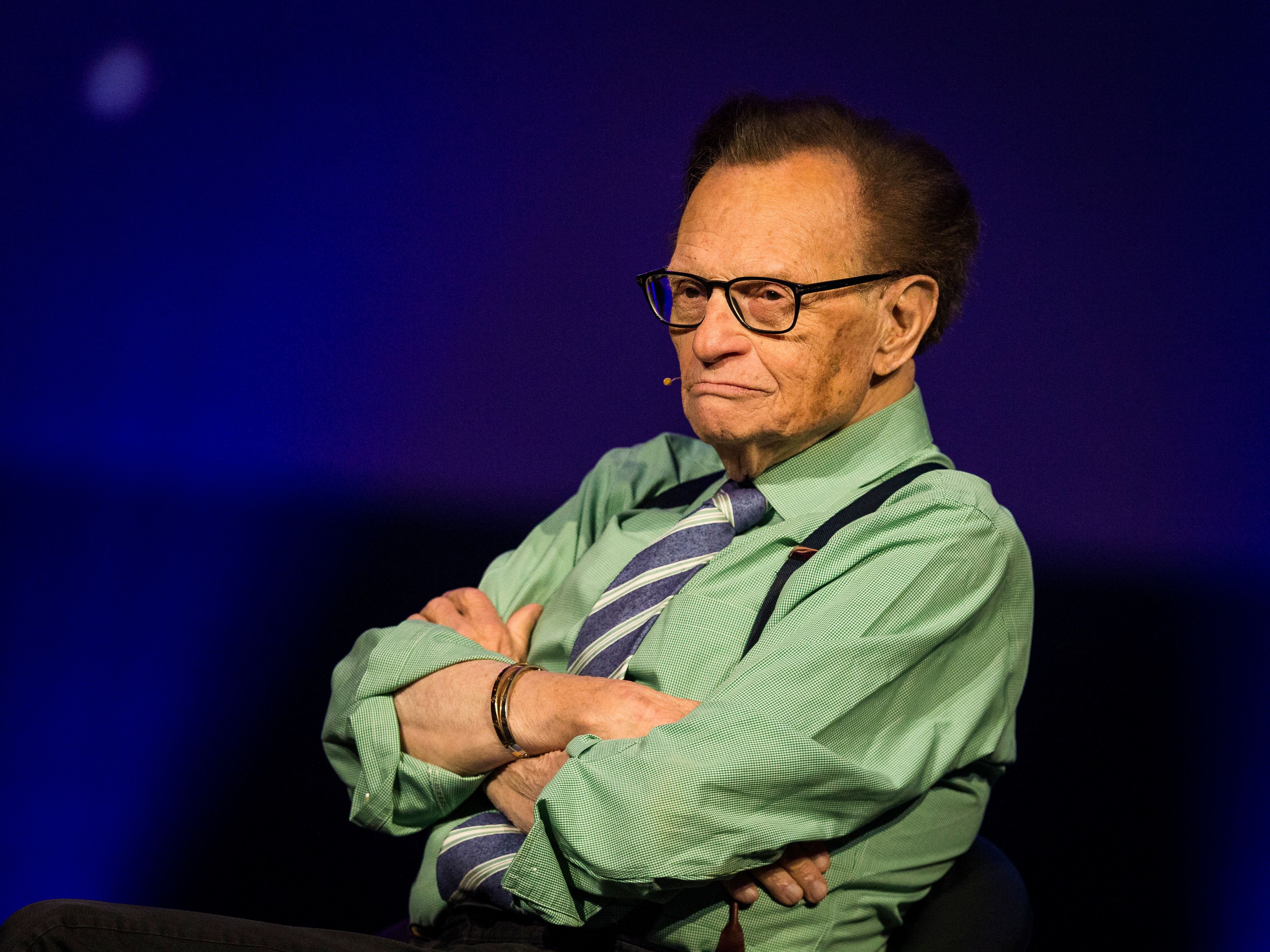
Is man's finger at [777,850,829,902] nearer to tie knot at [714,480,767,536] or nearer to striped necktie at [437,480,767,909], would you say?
striped necktie at [437,480,767,909]

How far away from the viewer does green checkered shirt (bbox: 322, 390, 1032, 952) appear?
1218 millimetres

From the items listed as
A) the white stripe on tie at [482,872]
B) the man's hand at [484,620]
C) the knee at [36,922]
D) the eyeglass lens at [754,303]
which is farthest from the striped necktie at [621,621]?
the knee at [36,922]

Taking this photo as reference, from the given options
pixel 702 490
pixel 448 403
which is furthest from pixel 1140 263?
pixel 448 403

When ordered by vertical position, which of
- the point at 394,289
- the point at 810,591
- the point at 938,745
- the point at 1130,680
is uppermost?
the point at 394,289

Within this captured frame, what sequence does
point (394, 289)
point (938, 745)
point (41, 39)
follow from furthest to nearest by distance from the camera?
point (394, 289)
point (41, 39)
point (938, 745)

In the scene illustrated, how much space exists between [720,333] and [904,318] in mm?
262

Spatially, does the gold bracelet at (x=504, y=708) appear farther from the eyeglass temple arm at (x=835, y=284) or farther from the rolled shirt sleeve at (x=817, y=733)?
the eyeglass temple arm at (x=835, y=284)

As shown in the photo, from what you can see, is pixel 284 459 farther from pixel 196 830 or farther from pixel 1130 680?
pixel 1130 680

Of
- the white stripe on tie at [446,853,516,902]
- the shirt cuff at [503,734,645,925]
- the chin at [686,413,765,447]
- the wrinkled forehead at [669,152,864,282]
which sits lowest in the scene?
the white stripe on tie at [446,853,516,902]

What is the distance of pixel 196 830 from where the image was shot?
2.34 m

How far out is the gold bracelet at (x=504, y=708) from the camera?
143 cm

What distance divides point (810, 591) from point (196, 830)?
1.52 metres

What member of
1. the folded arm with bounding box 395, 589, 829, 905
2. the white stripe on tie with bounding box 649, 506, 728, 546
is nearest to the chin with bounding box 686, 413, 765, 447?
the white stripe on tie with bounding box 649, 506, 728, 546

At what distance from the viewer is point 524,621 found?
5.77 feet
